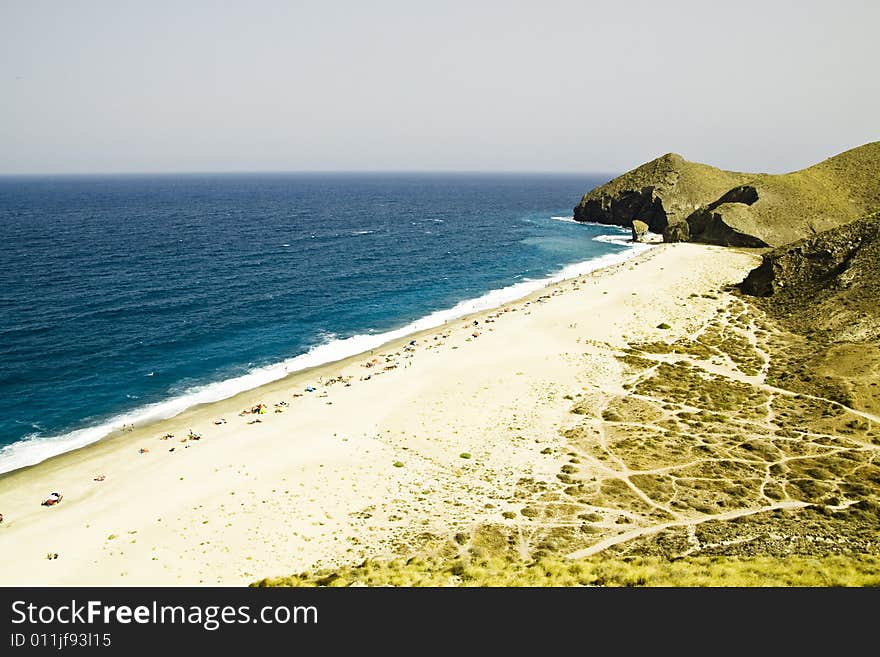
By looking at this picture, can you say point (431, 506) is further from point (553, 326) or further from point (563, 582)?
point (553, 326)

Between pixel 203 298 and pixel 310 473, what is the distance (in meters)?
49.4

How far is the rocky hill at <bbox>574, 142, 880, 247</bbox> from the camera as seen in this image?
3829 inches

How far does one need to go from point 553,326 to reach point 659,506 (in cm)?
3228

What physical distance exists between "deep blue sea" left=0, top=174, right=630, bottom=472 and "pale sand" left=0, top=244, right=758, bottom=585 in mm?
6118

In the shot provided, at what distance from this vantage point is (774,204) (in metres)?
101

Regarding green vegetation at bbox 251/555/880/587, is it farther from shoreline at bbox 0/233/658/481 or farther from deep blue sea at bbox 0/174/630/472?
deep blue sea at bbox 0/174/630/472

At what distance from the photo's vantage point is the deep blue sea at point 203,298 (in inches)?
1793

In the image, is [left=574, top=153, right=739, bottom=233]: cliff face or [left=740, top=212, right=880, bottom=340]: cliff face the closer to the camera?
[left=740, top=212, right=880, bottom=340]: cliff face

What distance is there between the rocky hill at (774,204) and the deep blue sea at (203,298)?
14452mm

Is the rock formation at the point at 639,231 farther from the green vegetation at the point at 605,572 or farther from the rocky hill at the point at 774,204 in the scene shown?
the green vegetation at the point at 605,572

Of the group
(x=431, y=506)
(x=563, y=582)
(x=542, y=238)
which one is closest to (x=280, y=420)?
(x=431, y=506)

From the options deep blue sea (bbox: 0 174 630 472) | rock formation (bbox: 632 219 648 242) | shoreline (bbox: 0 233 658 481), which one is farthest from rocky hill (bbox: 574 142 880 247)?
shoreline (bbox: 0 233 658 481)

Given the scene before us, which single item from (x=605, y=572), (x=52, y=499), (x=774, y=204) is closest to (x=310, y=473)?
(x=52, y=499)

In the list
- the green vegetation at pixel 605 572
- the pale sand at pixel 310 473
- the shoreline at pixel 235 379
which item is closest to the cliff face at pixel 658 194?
the shoreline at pixel 235 379
